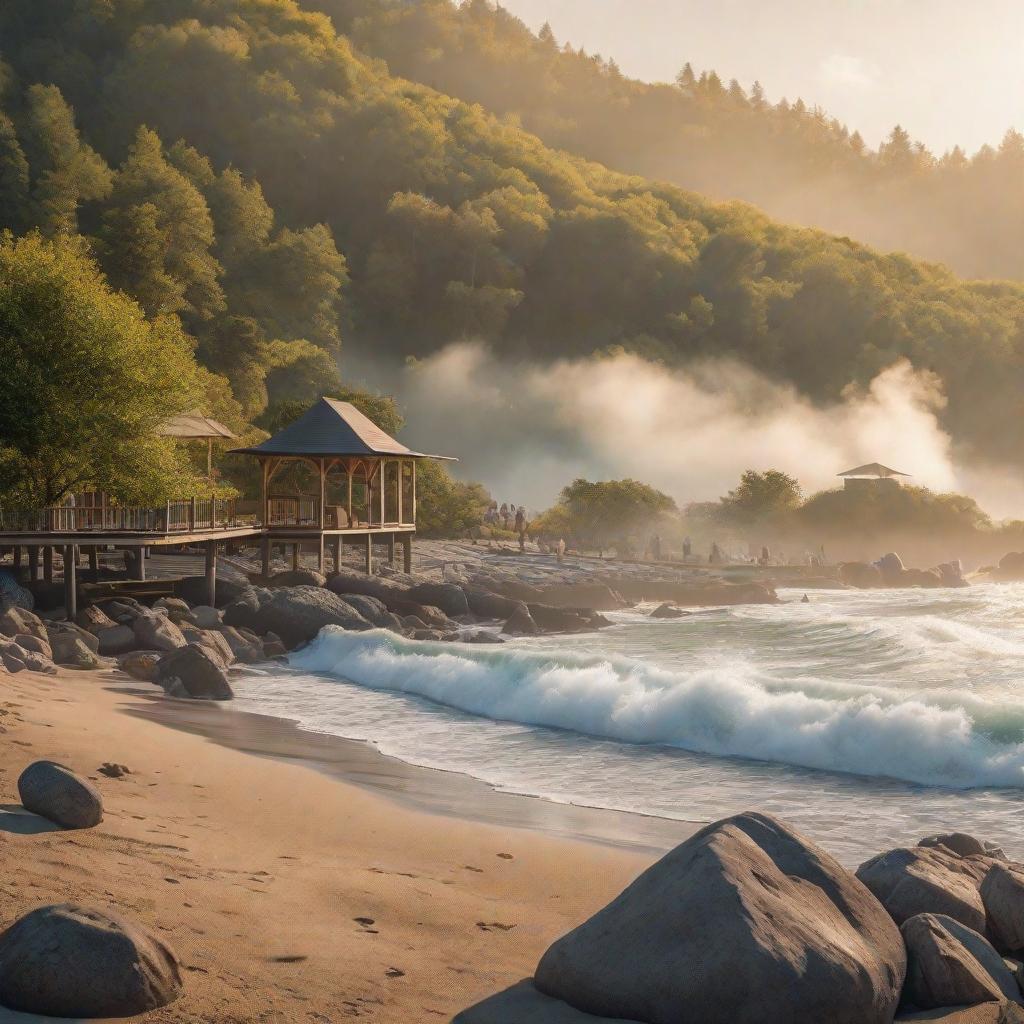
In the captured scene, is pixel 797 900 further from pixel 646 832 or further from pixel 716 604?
pixel 716 604

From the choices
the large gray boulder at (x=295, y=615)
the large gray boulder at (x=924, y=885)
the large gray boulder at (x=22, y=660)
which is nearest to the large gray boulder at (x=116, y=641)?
the large gray boulder at (x=22, y=660)

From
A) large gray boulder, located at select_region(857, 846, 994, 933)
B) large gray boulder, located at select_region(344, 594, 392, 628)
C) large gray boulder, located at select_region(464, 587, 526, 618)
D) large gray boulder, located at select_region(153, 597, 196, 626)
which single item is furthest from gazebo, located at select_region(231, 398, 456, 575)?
large gray boulder, located at select_region(857, 846, 994, 933)

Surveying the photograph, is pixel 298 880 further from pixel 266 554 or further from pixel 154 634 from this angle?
pixel 266 554

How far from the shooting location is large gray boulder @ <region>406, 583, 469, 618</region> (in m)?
30.3

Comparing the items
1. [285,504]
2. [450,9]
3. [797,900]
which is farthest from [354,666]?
[450,9]

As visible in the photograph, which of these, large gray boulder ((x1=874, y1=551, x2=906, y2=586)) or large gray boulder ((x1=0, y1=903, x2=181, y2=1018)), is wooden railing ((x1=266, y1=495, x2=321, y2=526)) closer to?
large gray boulder ((x1=874, y1=551, x2=906, y2=586))

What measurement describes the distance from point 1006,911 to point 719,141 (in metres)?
162

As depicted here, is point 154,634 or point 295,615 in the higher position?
point 295,615

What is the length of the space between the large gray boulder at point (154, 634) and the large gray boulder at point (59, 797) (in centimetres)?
1253

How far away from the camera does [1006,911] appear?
645 centimetres

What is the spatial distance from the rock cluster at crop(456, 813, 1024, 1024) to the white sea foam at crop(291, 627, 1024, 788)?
6.59 metres

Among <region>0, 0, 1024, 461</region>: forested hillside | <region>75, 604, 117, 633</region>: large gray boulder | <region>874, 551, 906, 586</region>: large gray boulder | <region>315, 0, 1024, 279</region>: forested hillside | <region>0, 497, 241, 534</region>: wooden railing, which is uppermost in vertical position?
<region>315, 0, 1024, 279</region>: forested hillside

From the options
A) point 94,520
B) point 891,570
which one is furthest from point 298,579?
point 891,570

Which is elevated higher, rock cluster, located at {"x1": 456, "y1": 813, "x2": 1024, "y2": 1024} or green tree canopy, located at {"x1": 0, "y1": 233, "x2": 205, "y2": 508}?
green tree canopy, located at {"x1": 0, "y1": 233, "x2": 205, "y2": 508}
